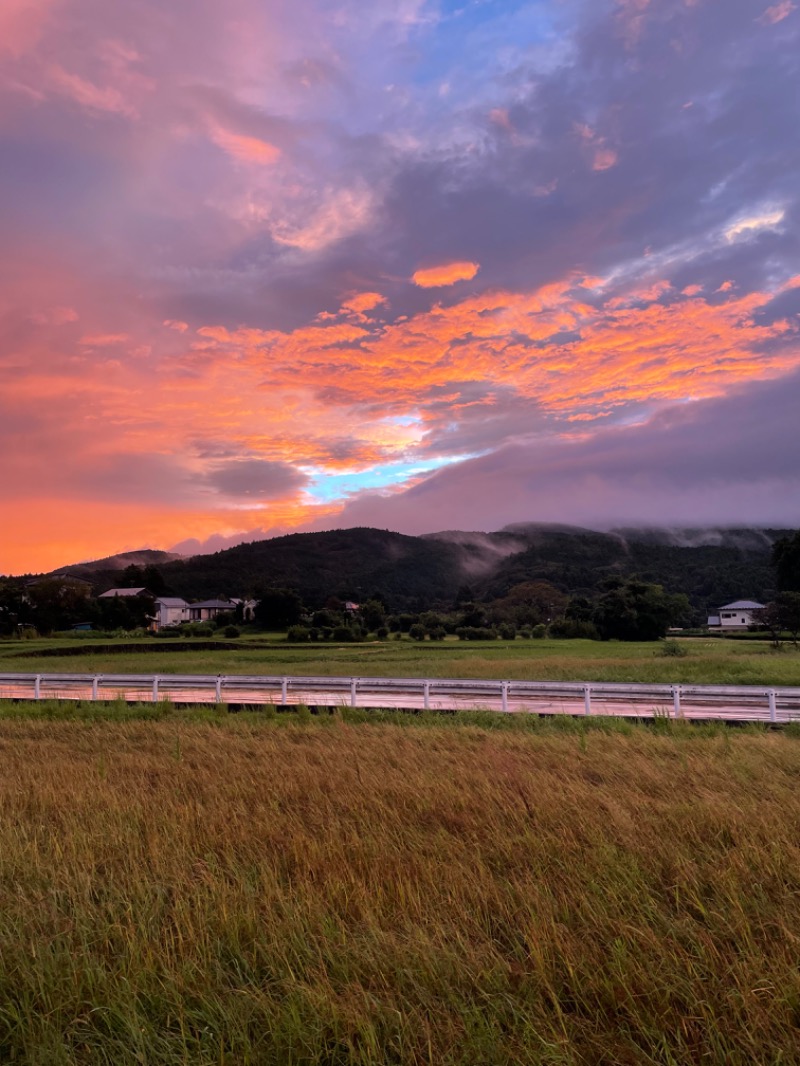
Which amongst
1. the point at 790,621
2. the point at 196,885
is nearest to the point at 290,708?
the point at 196,885

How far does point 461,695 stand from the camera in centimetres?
2475

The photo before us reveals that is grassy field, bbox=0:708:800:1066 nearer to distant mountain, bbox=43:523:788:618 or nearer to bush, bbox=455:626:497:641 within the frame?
bush, bbox=455:626:497:641

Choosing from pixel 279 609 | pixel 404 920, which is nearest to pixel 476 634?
pixel 279 609

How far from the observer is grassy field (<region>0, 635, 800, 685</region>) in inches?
1246

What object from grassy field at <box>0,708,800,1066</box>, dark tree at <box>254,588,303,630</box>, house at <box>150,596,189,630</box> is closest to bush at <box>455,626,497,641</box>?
dark tree at <box>254,588,303,630</box>

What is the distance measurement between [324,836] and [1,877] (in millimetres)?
2798

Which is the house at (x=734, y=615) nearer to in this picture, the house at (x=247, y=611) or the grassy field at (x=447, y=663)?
the house at (x=247, y=611)

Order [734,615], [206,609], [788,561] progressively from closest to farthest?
[788,561]
[734,615]
[206,609]

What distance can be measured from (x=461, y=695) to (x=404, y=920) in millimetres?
19850

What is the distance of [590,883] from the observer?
5750mm

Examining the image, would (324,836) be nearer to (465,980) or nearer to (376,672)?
(465,980)

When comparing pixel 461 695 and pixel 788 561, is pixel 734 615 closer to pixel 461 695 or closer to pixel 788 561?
pixel 788 561

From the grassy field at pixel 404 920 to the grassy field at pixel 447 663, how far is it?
22.7 metres

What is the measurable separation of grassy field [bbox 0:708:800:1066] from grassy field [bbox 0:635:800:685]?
22.7 meters
